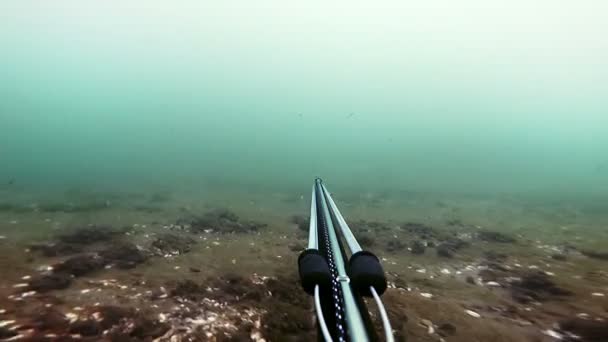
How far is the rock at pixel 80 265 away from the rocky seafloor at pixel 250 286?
0.04 meters

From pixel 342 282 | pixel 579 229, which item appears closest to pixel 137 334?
pixel 342 282

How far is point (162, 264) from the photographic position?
1009 cm

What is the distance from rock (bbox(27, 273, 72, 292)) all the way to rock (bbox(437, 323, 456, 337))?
8584mm

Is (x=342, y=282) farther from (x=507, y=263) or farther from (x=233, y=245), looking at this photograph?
(x=507, y=263)

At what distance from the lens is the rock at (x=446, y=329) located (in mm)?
6094

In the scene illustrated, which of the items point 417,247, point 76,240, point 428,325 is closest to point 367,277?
point 428,325

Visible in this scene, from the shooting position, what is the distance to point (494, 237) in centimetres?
1675

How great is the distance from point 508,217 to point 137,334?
84.1ft

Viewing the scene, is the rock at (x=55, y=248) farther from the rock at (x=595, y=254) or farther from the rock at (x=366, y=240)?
the rock at (x=595, y=254)

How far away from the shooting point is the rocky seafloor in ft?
19.4

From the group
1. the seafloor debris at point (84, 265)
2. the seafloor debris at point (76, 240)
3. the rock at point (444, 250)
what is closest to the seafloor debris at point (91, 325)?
the seafloor debris at point (84, 265)

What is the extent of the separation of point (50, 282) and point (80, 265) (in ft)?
4.68

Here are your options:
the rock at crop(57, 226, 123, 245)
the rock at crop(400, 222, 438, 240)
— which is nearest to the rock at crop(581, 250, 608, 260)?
the rock at crop(400, 222, 438, 240)

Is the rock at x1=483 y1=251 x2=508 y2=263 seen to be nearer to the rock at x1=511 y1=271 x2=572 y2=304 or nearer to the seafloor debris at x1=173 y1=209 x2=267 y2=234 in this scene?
the rock at x1=511 y1=271 x2=572 y2=304
